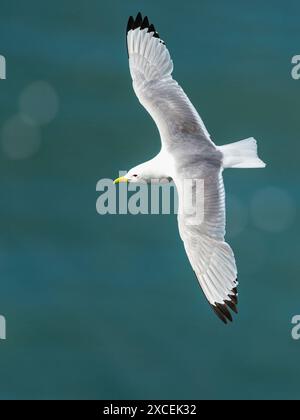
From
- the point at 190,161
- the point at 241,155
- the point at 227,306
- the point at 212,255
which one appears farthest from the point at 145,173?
the point at 227,306

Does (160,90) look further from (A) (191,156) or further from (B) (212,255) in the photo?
(B) (212,255)

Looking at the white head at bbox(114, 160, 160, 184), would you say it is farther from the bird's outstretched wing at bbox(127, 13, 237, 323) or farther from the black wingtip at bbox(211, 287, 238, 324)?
the black wingtip at bbox(211, 287, 238, 324)

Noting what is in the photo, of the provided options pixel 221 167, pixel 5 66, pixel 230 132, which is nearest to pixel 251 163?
pixel 221 167

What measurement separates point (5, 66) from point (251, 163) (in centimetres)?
293

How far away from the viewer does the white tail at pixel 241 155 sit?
19.4 feet

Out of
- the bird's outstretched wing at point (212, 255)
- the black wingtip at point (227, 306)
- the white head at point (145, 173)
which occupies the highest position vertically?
the white head at point (145, 173)

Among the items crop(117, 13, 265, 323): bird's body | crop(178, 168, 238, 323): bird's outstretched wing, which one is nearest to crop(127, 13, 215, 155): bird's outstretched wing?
crop(117, 13, 265, 323): bird's body

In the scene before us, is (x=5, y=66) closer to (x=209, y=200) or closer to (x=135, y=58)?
(x=135, y=58)

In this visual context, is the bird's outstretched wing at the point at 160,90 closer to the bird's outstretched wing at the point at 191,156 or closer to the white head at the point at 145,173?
the bird's outstretched wing at the point at 191,156

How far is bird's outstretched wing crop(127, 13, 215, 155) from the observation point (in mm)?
6184

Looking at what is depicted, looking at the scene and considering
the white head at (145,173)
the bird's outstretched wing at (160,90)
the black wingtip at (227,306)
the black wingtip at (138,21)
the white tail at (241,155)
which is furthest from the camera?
the black wingtip at (138,21)

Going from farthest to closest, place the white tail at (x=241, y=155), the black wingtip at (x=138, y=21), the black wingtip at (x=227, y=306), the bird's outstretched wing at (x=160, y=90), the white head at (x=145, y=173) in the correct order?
1. the black wingtip at (x=138, y=21)
2. the bird's outstretched wing at (x=160, y=90)
3. the white head at (x=145, y=173)
4. the white tail at (x=241, y=155)
5. the black wingtip at (x=227, y=306)

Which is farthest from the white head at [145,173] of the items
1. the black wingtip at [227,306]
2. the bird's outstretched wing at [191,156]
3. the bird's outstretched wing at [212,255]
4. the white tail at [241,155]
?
the black wingtip at [227,306]

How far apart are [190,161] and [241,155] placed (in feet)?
0.87
